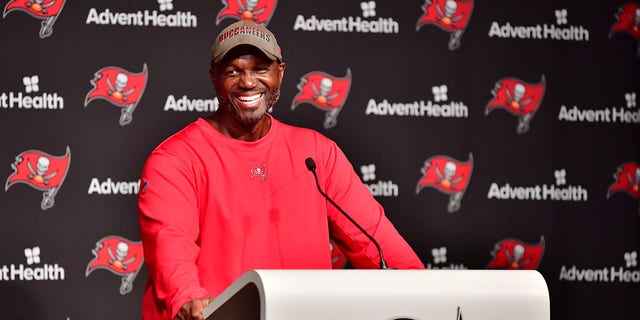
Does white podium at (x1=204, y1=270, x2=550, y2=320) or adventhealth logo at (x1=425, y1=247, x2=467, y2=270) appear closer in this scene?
white podium at (x1=204, y1=270, x2=550, y2=320)

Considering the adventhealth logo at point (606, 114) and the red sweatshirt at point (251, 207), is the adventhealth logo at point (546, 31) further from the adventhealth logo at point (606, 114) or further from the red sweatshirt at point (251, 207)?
the red sweatshirt at point (251, 207)

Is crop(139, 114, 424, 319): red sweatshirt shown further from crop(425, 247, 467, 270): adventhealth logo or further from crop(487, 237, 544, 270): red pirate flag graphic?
crop(487, 237, 544, 270): red pirate flag graphic

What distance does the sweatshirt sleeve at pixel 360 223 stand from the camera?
9.45ft

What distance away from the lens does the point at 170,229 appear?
8.42 feet

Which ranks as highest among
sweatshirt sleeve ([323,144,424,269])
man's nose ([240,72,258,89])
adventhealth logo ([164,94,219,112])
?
adventhealth logo ([164,94,219,112])

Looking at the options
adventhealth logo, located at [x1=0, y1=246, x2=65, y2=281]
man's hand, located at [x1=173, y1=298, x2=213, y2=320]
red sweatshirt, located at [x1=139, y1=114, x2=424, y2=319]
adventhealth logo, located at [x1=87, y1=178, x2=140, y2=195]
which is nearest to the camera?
man's hand, located at [x1=173, y1=298, x2=213, y2=320]

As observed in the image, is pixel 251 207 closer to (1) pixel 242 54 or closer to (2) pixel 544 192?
(1) pixel 242 54

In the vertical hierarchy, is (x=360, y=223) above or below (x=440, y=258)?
above

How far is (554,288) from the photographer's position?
455 centimetres

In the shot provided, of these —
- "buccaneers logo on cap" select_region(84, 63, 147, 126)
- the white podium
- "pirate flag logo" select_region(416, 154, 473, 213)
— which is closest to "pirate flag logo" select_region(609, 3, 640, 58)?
"pirate flag logo" select_region(416, 154, 473, 213)

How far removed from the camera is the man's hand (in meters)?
Answer: 2.15

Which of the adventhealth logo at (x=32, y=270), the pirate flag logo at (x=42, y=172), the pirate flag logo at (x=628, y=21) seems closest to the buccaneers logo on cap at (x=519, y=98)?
the pirate flag logo at (x=628, y=21)

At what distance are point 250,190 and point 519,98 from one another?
206cm

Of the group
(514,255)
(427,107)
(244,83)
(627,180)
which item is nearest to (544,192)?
(514,255)
